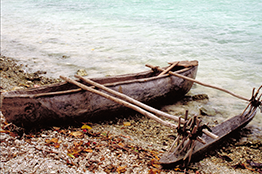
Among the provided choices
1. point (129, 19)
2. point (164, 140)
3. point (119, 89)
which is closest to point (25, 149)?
point (119, 89)

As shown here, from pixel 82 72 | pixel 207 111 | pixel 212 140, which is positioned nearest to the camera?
pixel 212 140

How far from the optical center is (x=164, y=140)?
10.9 feet

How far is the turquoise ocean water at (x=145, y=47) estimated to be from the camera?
21.6ft

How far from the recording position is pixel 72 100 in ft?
10.5

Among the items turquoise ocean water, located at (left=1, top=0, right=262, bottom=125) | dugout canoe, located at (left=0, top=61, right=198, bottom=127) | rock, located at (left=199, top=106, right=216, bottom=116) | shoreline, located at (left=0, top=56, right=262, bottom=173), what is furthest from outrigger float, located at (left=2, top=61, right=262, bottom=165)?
turquoise ocean water, located at (left=1, top=0, right=262, bottom=125)

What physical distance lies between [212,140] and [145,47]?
23.0ft

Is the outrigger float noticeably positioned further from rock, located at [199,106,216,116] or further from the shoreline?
rock, located at [199,106,216,116]

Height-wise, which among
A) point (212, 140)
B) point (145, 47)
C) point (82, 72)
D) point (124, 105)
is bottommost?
point (212, 140)

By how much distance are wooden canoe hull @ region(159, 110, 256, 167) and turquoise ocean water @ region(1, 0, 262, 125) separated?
3.00ft

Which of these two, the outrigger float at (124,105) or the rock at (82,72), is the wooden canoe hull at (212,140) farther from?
the rock at (82,72)

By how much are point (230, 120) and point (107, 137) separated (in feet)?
7.00

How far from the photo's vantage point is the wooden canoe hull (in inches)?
99.7

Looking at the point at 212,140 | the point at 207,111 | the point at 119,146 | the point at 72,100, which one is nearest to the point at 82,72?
the point at 72,100

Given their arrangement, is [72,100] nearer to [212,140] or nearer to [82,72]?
[212,140]
